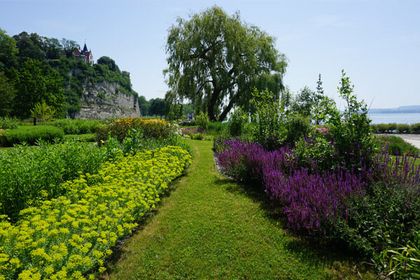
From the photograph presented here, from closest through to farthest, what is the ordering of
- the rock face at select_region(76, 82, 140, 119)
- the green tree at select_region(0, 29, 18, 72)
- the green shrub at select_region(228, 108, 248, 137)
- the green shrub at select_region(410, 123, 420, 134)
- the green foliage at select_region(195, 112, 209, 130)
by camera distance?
the green shrub at select_region(228, 108, 248, 137)
the green foliage at select_region(195, 112, 209, 130)
the green shrub at select_region(410, 123, 420, 134)
the green tree at select_region(0, 29, 18, 72)
the rock face at select_region(76, 82, 140, 119)

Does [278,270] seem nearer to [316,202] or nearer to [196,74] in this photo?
[316,202]

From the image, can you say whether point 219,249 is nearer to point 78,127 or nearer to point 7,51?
point 78,127

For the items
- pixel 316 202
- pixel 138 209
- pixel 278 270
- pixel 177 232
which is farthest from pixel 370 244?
pixel 138 209

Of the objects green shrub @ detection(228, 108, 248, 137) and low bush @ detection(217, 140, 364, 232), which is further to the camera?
green shrub @ detection(228, 108, 248, 137)

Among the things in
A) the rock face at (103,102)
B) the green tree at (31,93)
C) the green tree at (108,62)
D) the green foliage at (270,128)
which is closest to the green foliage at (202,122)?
the green foliage at (270,128)

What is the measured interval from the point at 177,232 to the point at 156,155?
10.1 feet

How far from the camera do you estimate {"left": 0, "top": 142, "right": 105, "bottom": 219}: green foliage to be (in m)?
4.76

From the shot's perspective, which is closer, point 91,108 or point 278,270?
point 278,270

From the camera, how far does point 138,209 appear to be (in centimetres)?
464

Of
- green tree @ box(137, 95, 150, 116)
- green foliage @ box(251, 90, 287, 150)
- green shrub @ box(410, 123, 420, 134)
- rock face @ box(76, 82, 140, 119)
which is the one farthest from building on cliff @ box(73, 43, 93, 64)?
green foliage @ box(251, 90, 287, 150)

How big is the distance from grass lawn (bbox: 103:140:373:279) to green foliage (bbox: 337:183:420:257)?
346 mm

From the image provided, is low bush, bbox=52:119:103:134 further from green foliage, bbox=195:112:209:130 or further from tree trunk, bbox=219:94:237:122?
tree trunk, bbox=219:94:237:122

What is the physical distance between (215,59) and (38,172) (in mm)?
23739

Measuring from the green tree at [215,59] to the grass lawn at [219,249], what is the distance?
22.0 meters
